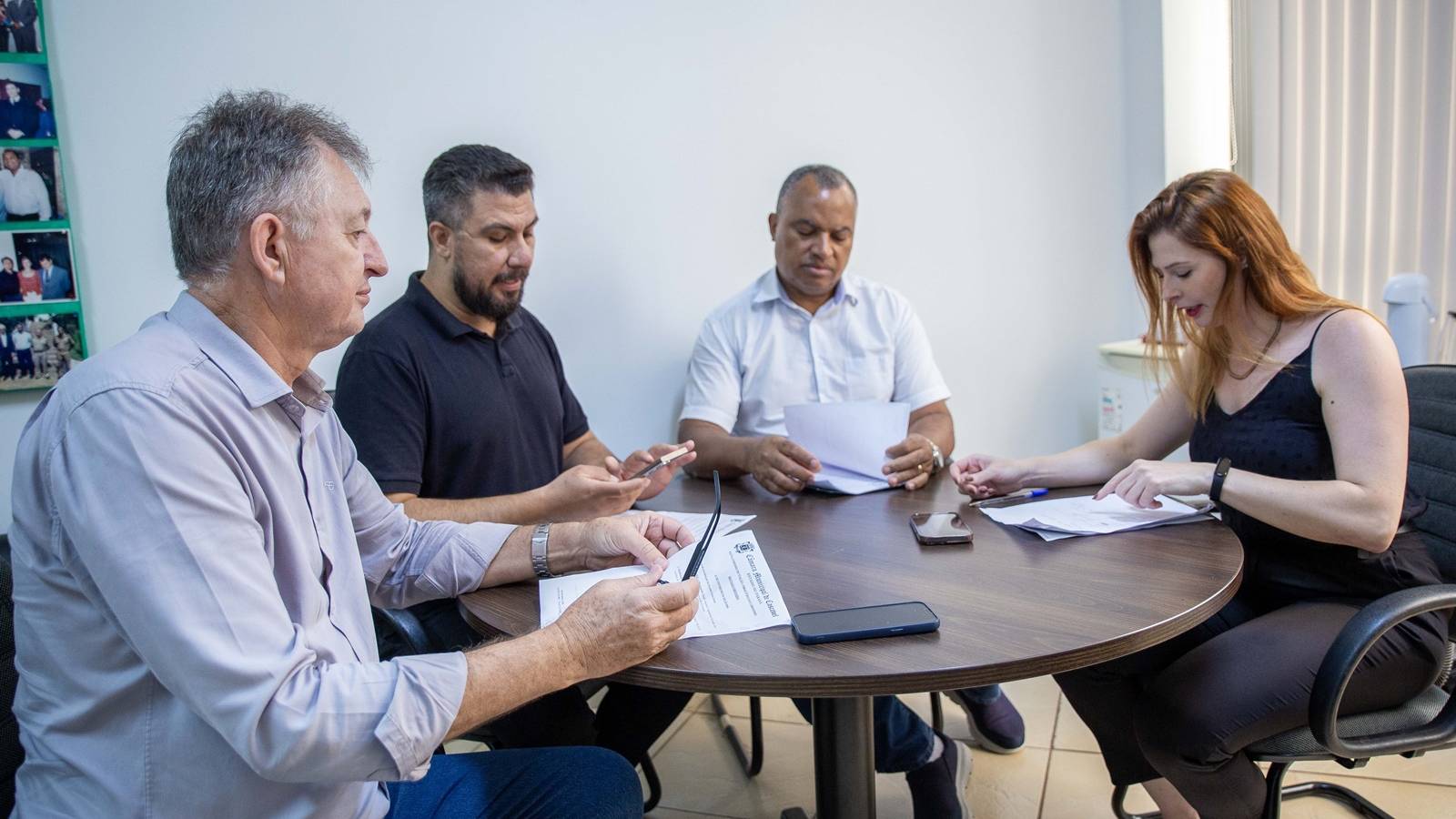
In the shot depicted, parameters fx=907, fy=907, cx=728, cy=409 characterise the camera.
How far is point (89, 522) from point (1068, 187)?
2.80 metres

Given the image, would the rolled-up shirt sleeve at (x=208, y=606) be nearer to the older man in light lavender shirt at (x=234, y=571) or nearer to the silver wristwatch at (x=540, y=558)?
the older man in light lavender shirt at (x=234, y=571)

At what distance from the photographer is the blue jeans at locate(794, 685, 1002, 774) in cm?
186

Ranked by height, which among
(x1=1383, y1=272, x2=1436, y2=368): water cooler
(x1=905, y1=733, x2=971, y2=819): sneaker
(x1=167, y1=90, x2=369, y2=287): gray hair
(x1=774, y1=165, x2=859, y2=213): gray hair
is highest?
(x1=774, y1=165, x2=859, y2=213): gray hair

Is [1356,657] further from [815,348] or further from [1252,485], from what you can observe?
[815,348]

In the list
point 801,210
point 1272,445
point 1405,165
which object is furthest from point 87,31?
point 1405,165

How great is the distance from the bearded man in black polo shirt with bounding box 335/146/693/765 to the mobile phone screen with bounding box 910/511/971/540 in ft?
1.55

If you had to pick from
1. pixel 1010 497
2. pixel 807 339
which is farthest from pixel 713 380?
pixel 1010 497

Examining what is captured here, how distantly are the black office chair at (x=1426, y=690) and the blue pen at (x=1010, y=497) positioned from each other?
573 mm

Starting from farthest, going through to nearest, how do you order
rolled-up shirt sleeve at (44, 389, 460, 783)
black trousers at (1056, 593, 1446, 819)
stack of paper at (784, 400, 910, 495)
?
stack of paper at (784, 400, 910, 495) < black trousers at (1056, 593, 1446, 819) < rolled-up shirt sleeve at (44, 389, 460, 783)

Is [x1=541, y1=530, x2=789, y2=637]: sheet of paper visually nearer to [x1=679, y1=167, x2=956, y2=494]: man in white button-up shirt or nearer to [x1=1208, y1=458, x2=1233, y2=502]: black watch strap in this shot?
[x1=1208, y1=458, x2=1233, y2=502]: black watch strap

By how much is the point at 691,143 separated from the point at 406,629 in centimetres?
163

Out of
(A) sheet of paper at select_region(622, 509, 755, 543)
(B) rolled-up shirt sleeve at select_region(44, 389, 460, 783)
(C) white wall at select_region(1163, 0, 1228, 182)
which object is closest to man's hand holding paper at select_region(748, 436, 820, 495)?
(A) sheet of paper at select_region(622, 509, 755, 543)

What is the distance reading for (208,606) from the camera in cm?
88

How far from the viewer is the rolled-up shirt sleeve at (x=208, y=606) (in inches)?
34.4
